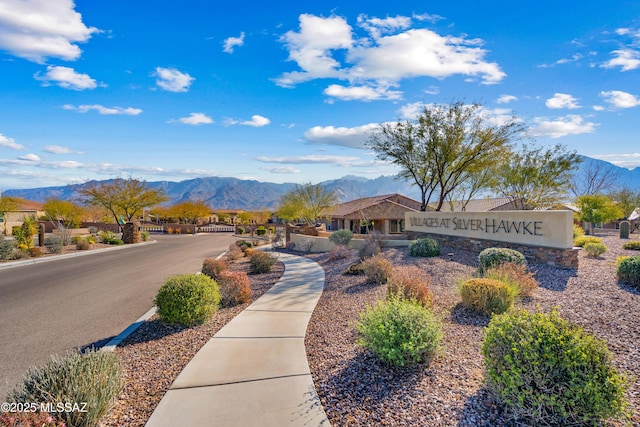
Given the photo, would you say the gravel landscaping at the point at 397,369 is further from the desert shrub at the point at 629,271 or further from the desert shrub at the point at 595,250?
the desert shrub at the point at 595,250

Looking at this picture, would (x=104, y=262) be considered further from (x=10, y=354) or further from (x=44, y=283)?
(x=10, y=354)

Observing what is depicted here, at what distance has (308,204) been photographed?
48.8 m

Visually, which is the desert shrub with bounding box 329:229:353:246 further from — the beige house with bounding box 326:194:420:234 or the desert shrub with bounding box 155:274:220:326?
the beige house with bounding box 326:194:420:234

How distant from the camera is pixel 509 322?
382cm

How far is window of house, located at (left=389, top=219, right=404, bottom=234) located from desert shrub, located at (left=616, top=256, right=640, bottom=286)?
32859 mm

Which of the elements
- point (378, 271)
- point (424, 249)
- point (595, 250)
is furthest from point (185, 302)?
point (595, 250)

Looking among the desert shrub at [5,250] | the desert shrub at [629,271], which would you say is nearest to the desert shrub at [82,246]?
the desert shrub at [5,250]

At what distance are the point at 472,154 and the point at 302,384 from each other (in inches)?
801

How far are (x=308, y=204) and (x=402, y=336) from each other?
44222 millimetres

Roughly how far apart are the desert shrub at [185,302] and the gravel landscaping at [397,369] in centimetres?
21

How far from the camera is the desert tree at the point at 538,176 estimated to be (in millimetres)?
26594

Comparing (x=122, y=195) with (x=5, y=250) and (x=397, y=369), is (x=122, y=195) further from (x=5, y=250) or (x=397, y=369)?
(x=397, y=369)

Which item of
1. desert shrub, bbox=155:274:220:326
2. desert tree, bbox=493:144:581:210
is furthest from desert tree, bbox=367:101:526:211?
desert shrub, bbox=155:274:220:326

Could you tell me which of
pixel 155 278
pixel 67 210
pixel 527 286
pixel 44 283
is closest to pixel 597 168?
pixel 527 286
